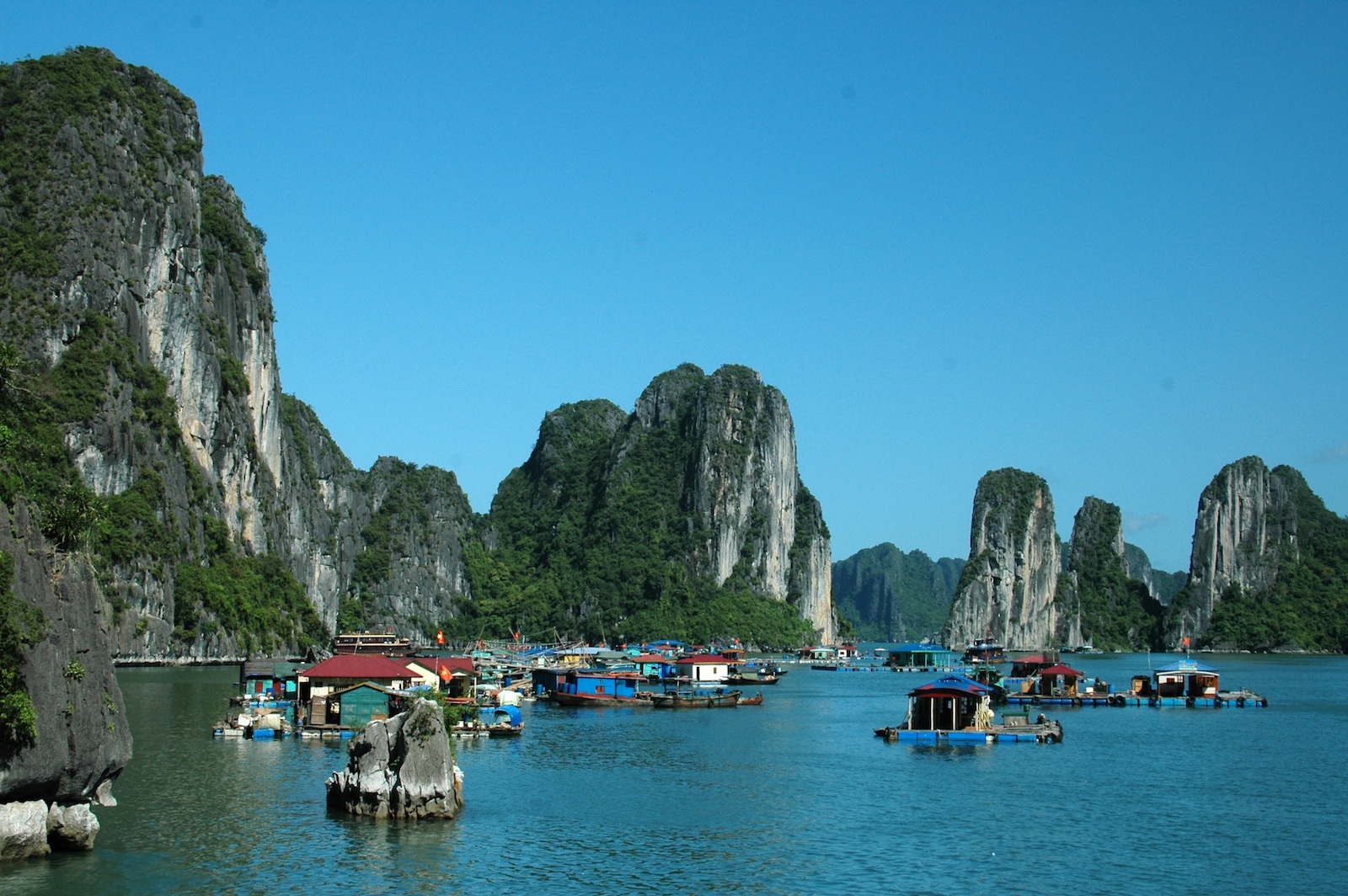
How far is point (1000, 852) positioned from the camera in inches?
→ 1217

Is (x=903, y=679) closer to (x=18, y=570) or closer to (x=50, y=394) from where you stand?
(x=50, y=394)

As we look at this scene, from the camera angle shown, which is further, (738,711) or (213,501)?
(213,501)

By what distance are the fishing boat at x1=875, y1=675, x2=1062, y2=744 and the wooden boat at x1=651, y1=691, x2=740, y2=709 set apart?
20.3m

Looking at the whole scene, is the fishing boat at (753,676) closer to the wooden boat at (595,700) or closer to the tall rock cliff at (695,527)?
the wooden boat at (595,700)

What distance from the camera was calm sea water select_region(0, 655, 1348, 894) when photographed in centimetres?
2708

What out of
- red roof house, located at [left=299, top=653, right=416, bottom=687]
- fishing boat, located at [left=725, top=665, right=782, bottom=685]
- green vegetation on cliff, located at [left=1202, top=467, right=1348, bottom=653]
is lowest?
fishing boat, located at [left=725, top=665, right=782, bottom=685]

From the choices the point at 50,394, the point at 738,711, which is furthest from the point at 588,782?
the point at 50,394

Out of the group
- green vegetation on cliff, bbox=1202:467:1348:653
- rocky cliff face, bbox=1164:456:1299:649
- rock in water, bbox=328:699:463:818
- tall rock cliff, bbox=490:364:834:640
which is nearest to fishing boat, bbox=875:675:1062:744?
rock in water, bbox=328:699:463:818

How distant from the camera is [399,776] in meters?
31.4

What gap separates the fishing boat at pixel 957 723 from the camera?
54.6 m

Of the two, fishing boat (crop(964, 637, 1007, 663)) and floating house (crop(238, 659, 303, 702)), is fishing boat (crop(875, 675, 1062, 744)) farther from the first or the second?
fishing boat (crop(964, 637, 1007, 663))

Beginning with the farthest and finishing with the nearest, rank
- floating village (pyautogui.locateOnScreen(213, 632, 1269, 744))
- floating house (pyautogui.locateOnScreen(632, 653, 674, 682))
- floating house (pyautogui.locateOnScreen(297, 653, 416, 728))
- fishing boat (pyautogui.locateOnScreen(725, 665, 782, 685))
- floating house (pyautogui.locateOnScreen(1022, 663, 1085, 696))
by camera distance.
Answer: fishing boat (pyautogui.locateOnScreen(725, 665, 782, 685)) → floating house (pyautogui.locateOnScreen(632, 653, 674, 682)) → floating house (pyautogui.locateOnScreen(1022, 663, 1085, 696)) → floating house (pyautogui.locateOnScreen(297, 653, 416, 728)) → floating village (pyautogui.locateOnScreen(213, 632, 1269, 744))

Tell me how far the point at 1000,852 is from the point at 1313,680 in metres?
95.4

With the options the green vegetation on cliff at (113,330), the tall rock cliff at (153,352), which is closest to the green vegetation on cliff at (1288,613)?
the tall rock cliff at (153,352)
